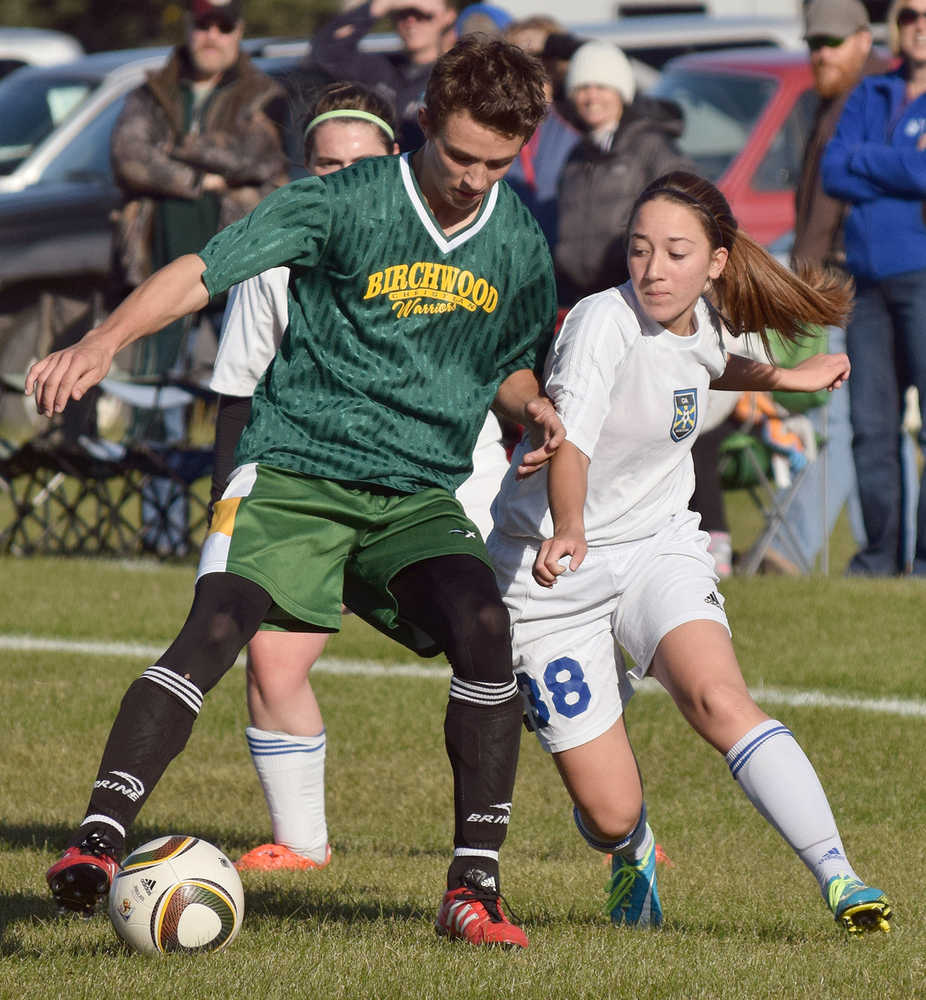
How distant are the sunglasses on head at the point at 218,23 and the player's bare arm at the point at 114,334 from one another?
706 cm

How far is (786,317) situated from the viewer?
16.9ft

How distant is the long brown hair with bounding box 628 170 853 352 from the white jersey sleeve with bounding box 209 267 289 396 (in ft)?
4.36

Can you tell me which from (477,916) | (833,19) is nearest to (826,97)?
(833,19)

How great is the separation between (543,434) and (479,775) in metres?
0.83

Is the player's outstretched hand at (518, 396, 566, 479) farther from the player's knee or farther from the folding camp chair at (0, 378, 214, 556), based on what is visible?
the folding camp chair at (0, 378, 214, 556)

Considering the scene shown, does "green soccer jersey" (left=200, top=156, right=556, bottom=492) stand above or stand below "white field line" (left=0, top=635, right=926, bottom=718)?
above

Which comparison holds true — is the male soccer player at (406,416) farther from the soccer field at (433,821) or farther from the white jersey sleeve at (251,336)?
the white jersey sleeve at (251,336)

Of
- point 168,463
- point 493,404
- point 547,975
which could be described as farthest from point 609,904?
point 168,463

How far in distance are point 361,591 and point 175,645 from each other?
603mm

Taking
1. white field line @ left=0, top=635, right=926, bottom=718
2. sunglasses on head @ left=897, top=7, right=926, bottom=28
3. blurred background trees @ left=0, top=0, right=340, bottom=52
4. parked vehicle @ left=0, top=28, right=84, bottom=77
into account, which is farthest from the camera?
blurred background trees @ left=0, top=0, right=340, bottom=52

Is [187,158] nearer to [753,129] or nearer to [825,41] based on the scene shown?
[825,41]

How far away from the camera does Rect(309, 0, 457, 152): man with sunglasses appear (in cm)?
999

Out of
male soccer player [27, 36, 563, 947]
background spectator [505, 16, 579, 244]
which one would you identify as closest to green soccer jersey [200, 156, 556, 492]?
male soccer player [27, 36, 563, 947]

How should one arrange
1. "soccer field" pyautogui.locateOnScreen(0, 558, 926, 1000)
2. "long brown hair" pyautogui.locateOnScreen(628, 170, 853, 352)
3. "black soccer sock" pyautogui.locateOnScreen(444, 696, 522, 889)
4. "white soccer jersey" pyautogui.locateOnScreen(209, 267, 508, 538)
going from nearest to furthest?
"soccer field" pyautogui.locateOnScreen(0, 558, 926, 1000) < "black soccer sock" pyautogui.locateOnScreen(444, 696, 522, 889) < "long brown hair" pyautogui.locateOnScreen(628, 170, 853, 352) < "white soccer jersey" pyautogui.locateOnScreen(209, 267, 508, 538)
